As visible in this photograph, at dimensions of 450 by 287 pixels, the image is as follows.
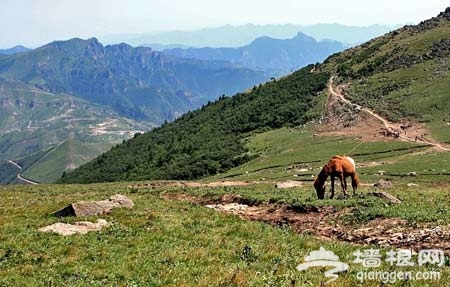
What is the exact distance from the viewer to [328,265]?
1642cm

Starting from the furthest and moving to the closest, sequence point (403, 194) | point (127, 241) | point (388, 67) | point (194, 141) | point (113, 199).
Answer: point (194, 141) < point (388, 67) < point (403, 194) < point (113, 199) < point (127, 241)

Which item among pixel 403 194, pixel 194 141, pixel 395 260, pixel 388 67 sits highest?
pixel 388 67

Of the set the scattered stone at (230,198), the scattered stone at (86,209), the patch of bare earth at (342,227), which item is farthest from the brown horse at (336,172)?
the scattered stone at (86,209)

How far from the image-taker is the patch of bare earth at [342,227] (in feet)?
65.3

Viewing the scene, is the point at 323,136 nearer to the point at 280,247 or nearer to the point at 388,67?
the point at 388,67

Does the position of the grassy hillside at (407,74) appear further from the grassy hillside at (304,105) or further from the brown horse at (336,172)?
the brown horse at (336,172)

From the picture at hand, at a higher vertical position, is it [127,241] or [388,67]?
[388,67]

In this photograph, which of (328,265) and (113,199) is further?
(113,199)

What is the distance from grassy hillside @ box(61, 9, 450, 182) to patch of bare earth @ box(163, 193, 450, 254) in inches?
1974

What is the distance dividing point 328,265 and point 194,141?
449 ft

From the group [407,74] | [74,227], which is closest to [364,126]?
[407,74]

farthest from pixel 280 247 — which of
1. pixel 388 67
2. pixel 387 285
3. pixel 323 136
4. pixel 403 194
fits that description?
pixel 388 67

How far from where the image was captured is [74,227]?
2381 centimetres

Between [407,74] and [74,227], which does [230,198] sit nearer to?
[74,227]
